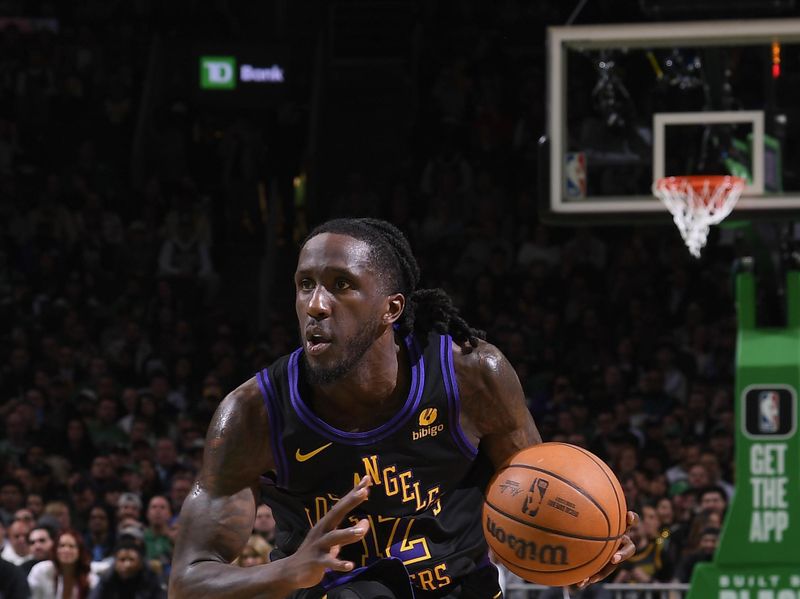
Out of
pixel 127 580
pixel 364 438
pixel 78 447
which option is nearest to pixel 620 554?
pixel 364 438

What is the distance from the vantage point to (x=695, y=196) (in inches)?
312

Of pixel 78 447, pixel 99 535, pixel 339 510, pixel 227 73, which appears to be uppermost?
pixel 227 73

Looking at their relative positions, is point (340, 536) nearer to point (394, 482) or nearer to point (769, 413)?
point (394, 482)

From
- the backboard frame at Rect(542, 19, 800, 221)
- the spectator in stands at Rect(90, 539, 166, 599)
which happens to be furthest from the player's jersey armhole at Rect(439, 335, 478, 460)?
the spectator in stands at Rect(90, 539, 166, 599)

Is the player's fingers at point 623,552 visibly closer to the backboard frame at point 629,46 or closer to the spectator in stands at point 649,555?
the backboard frame at point 629,46

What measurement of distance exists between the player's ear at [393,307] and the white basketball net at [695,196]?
401cm

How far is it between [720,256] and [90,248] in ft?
18.8

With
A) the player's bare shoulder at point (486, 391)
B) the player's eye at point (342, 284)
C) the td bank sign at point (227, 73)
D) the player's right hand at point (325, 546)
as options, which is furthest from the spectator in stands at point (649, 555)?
the td bank sign at point (227, 73)

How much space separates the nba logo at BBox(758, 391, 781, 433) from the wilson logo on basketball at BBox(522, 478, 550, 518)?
494 cm

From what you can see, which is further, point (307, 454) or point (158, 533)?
point (158, 533)

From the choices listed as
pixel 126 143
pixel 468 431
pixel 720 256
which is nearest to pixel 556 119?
pixel 468 431

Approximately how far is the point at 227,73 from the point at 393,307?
12.0 meters

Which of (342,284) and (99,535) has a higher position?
(342,284)

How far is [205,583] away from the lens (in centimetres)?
383
